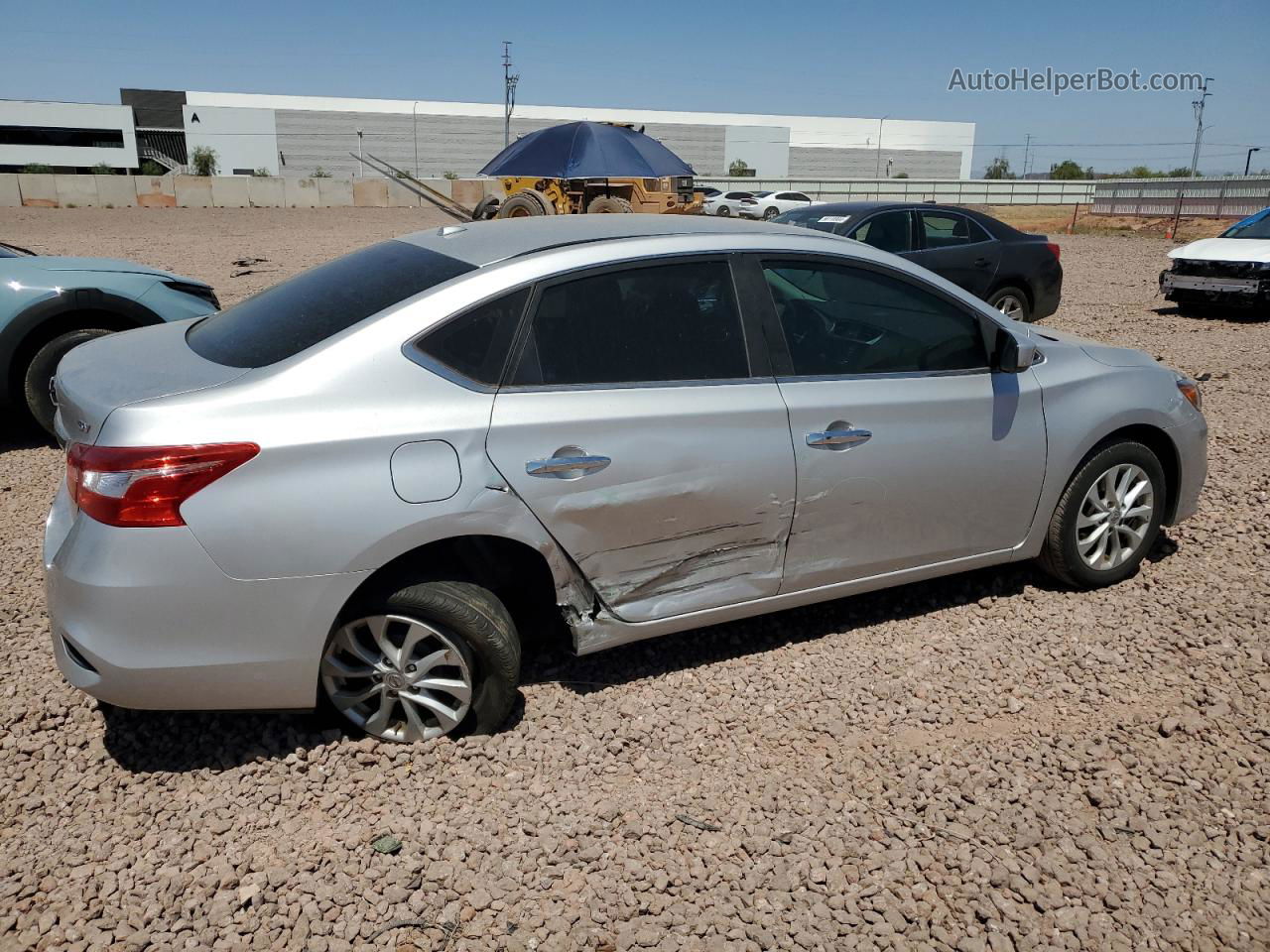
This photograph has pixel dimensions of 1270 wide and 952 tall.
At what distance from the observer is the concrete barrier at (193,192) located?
152ft

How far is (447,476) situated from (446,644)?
57cm

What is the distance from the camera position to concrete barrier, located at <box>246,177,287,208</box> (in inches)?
1903

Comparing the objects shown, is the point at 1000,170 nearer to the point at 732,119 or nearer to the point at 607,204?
the point at 732,119

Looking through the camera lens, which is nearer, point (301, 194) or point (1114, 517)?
point (1114, 517)

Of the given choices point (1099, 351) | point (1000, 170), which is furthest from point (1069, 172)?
point (1099, 351)

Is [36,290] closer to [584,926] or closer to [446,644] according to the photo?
[446,644]

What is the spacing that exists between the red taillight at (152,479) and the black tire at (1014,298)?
9.65m

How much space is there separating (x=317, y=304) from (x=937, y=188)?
207 ft

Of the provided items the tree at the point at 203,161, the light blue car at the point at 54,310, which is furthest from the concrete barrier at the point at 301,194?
the light blue car at the point at 54,310

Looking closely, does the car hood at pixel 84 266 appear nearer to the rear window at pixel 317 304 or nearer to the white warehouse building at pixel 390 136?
the rear window at pixel 317 304

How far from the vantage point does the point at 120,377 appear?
320 cm

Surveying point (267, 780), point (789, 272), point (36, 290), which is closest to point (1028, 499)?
point (789, 272)

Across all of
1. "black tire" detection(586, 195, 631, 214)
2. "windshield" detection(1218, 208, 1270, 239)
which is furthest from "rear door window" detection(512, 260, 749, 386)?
"black tire" detection(586, 195, 631, 214)

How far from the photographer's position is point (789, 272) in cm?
381
